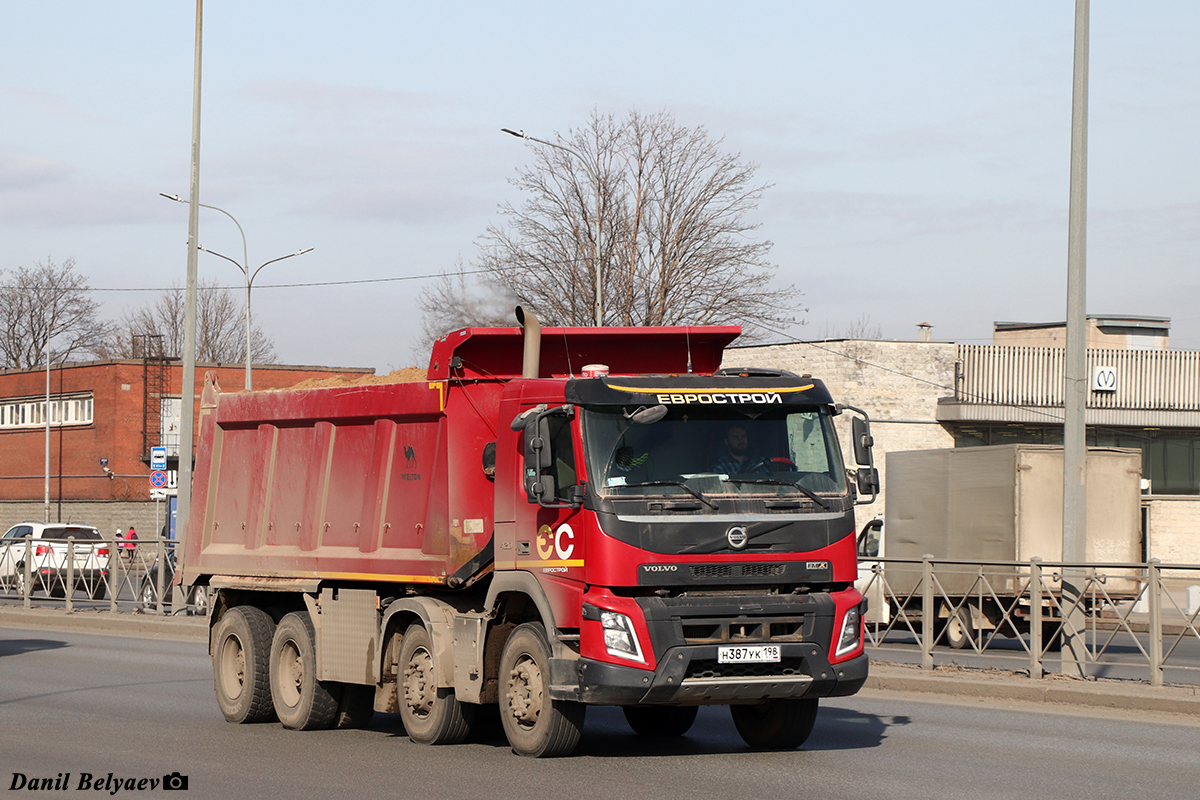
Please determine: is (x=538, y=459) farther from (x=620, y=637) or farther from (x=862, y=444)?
(x=862, y=444)

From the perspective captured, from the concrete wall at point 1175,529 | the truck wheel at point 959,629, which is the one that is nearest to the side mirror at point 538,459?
the truck wheel at point 959,629

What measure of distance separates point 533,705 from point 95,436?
190 feet

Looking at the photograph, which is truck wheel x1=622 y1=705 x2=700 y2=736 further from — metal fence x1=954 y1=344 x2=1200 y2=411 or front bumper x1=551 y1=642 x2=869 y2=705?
metal fence x1=954 y1=344 x2=1200 y2=411

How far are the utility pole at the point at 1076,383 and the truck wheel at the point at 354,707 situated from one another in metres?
7.12

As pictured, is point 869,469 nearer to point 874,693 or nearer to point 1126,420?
point 874,693

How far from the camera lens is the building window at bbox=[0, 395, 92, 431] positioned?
65000 millimetres

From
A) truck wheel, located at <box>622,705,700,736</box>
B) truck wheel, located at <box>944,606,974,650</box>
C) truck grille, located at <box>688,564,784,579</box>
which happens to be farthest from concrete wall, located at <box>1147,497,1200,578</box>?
truck grille, located at <box>688,564,784,579</box>

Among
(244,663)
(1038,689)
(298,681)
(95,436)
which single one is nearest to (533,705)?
(298,681)

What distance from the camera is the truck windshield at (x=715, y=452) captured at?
9.62 m

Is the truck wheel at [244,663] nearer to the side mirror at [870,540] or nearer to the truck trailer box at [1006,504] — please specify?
the truck trailer box at [1006,504]

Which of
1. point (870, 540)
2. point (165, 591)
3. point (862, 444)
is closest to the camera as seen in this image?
point (862, 444)

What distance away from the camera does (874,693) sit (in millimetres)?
15109

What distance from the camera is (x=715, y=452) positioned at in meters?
9.88

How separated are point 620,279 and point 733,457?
35.1 m
